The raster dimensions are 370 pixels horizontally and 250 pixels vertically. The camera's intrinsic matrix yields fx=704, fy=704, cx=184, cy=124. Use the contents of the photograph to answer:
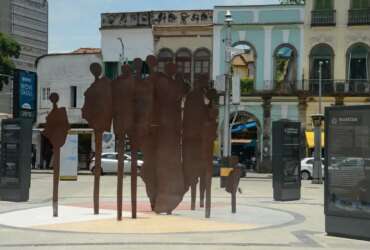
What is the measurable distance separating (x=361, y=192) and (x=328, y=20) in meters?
39.0

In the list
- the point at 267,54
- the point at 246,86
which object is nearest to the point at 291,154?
the point at 267,54

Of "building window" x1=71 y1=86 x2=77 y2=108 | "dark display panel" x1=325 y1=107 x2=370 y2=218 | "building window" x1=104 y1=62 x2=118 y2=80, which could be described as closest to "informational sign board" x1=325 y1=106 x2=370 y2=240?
"dark display panel" x1=325 y1=107 x2=370 y2=218

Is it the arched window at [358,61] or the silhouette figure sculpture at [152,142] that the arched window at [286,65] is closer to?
the arched window at [358,61]

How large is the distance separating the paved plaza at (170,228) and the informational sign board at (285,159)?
1.07 metres

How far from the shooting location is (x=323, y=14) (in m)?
49.8

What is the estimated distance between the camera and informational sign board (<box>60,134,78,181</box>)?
3372 centimetres

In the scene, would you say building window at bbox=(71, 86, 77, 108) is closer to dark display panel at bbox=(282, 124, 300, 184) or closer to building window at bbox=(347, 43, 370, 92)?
building window at bbox=(347, 43, 370, 92)

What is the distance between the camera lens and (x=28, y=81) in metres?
36.1

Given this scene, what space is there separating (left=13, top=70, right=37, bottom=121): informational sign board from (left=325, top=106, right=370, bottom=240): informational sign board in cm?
2429

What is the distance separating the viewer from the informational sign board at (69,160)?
33.7 m

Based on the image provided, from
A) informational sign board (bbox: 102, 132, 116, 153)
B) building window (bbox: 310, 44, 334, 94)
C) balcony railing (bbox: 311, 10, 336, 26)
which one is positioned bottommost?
informational sign board (bbox: 102, 132, 116, 153)

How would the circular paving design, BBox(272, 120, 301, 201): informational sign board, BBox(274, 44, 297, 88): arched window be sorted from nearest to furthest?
the circular paving design < BBox(272, 120, 301, 201): informational sign board < BBox(274, 44, 297, 88): arched window

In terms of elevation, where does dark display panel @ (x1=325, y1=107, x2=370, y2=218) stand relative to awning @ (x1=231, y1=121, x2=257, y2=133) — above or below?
below

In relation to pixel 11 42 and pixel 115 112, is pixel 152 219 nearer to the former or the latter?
pixel 115 112
